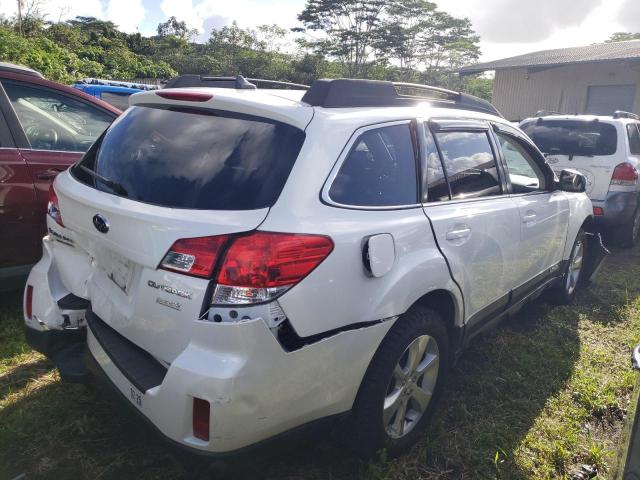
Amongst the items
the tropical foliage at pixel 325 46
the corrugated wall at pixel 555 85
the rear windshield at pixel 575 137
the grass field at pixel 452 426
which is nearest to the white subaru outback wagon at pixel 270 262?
the grass field at pixel 452 426

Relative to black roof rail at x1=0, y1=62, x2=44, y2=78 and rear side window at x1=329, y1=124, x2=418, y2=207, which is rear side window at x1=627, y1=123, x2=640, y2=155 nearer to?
rear side window at x1=329, y1=124, x2=418, y2=207

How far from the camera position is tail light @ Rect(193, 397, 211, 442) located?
68.7 inches

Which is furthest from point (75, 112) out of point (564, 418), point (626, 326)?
point (626, 326)

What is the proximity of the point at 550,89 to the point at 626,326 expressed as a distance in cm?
1987

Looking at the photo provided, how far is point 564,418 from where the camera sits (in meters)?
2.93

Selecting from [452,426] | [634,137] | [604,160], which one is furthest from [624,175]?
[452,426]

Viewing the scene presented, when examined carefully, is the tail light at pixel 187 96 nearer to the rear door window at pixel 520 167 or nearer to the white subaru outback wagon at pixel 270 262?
the white subaru outback wagon at pixel 270 262

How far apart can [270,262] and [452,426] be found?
1.64m

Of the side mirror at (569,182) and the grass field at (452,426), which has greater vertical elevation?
the side mirror at (569,182)

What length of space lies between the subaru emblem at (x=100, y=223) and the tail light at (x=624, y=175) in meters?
5.70

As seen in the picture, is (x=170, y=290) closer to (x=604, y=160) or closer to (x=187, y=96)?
(x=187, y=96)

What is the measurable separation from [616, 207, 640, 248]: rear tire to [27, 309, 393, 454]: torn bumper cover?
5330mm

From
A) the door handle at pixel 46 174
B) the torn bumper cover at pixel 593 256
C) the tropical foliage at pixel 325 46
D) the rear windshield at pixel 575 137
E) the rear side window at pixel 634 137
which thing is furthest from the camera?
the tropical foliage at pixel 325 46

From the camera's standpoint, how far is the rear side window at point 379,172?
2123 mm
